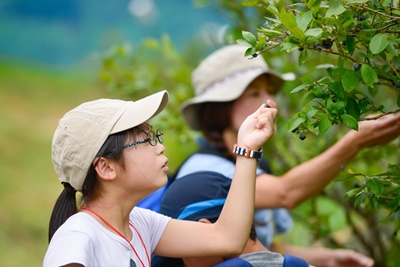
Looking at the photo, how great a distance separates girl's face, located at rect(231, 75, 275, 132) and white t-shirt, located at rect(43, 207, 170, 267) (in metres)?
1.36

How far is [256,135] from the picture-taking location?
193 centimetres

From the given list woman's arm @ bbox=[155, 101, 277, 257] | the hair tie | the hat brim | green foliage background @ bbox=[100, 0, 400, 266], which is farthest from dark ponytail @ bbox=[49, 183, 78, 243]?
green foliage background @ bbox=[100, 0, 400, 266]

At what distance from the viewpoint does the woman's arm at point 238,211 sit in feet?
6.30

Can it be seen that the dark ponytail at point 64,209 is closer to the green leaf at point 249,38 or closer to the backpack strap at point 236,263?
the backpack strap at point 236,263

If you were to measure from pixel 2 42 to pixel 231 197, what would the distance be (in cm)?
672

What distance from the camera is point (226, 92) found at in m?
3.22

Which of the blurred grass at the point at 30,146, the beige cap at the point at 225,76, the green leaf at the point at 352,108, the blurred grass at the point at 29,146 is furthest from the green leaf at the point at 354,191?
the blurred grass at the point at 29,146

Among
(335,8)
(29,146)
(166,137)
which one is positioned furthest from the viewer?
(29,146)

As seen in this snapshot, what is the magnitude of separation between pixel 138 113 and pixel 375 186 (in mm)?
755

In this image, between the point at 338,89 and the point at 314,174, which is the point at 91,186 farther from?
the point at 314,174

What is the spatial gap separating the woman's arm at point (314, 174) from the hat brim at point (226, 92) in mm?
489

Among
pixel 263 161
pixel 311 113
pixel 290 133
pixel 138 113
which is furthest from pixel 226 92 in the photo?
pixel 311 113

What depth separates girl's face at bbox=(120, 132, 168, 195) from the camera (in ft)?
6.16

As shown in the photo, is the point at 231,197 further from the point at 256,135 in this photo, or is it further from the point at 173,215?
the point at 173,215
